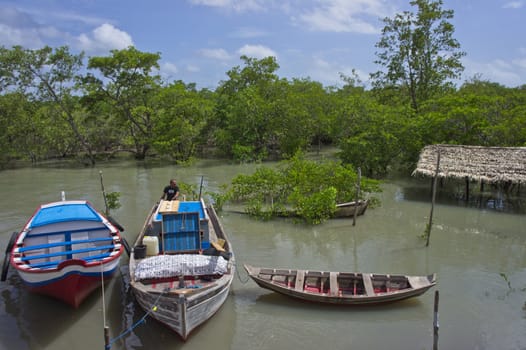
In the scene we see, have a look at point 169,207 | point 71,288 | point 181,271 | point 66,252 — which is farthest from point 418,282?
point 66,252

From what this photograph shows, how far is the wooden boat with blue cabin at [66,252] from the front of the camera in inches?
304

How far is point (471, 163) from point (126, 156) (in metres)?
26.6

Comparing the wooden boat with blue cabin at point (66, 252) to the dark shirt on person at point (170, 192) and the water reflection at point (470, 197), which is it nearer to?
the dark shirt on person at point (170, 192)

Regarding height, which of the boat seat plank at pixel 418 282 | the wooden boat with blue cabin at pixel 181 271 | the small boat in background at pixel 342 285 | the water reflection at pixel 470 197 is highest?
the water reflection at pixel 470 197

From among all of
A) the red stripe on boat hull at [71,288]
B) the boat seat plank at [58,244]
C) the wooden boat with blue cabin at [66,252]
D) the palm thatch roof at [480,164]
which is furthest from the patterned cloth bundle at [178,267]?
the palm thatch roof at [480,164]

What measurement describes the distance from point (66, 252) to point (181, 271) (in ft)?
7.61

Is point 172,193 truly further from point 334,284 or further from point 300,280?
point 334,284

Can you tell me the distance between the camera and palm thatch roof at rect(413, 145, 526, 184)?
1528cm

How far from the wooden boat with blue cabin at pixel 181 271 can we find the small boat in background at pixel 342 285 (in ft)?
3.00

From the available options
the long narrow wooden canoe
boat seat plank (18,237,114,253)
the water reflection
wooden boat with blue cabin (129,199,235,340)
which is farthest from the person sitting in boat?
the water reflection

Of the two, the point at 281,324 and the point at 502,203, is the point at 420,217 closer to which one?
the point at 502,203

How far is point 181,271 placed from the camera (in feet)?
26.2

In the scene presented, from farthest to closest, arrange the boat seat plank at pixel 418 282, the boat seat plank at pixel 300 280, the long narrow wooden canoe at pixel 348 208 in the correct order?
the long narrow wooden canoe at pixel 348 208 → the boat seat plank at pixel 300 280 → the boat seat plank at pixel 418 282

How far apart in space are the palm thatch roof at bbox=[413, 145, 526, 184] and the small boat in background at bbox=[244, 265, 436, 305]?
8.51 metres
